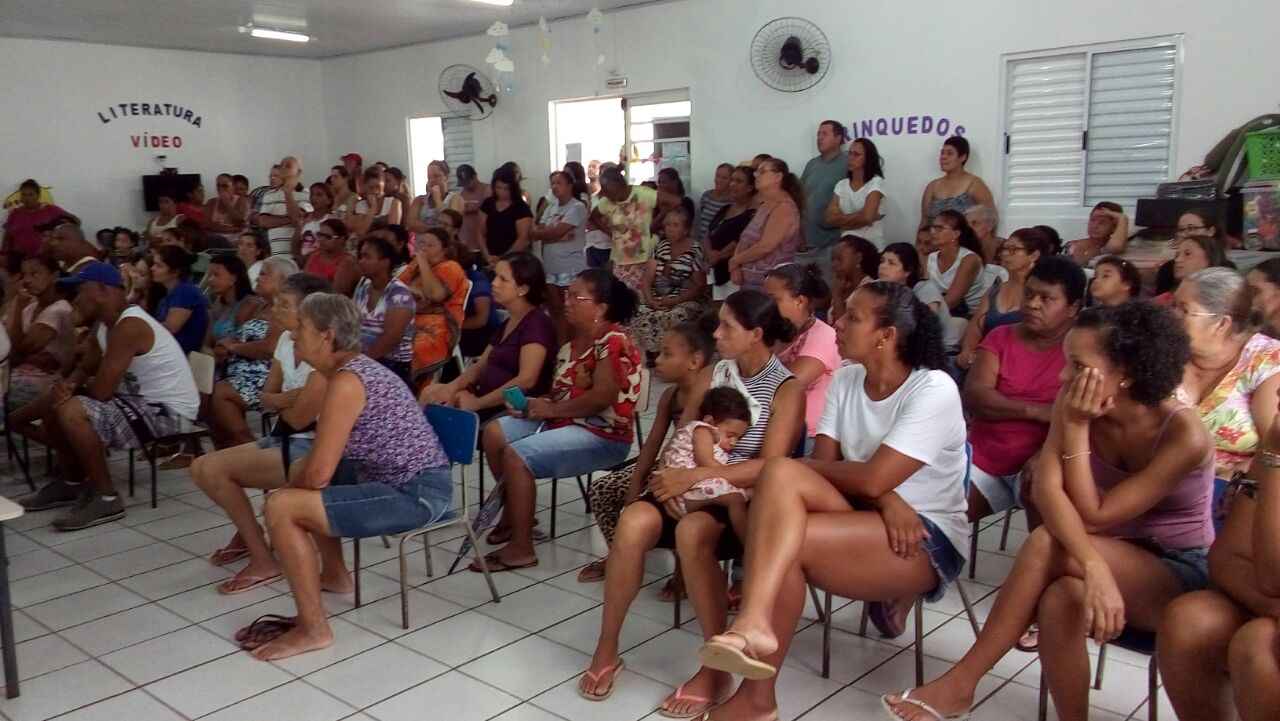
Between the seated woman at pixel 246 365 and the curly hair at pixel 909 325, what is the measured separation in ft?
9.29

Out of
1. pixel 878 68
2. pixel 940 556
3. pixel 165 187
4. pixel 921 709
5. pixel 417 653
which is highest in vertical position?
pixel 878 68

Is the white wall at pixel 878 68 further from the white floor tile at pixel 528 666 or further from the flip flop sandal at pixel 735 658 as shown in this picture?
the flip flop sandal at pixel 735 658

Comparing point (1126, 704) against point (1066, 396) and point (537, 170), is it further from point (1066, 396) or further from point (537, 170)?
point (537, 170)

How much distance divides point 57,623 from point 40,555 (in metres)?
0.77

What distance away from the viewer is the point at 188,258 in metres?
5.03

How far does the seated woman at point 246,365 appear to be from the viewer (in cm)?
444

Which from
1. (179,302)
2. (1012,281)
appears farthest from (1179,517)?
(179,302)

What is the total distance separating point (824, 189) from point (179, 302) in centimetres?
423

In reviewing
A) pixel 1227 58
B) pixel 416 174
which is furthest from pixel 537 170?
pixel 1227 58

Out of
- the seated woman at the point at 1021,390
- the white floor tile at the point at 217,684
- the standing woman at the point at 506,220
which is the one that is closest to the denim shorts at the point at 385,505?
the white floor tile at the point at 217,684

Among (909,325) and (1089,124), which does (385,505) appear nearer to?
(909,325)

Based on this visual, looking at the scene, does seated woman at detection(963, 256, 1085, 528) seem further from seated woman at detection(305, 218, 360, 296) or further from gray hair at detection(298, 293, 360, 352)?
seated woman at detection(305, 218, 360, 296)

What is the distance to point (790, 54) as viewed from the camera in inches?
288

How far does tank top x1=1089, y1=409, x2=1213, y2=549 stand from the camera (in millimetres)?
2209
